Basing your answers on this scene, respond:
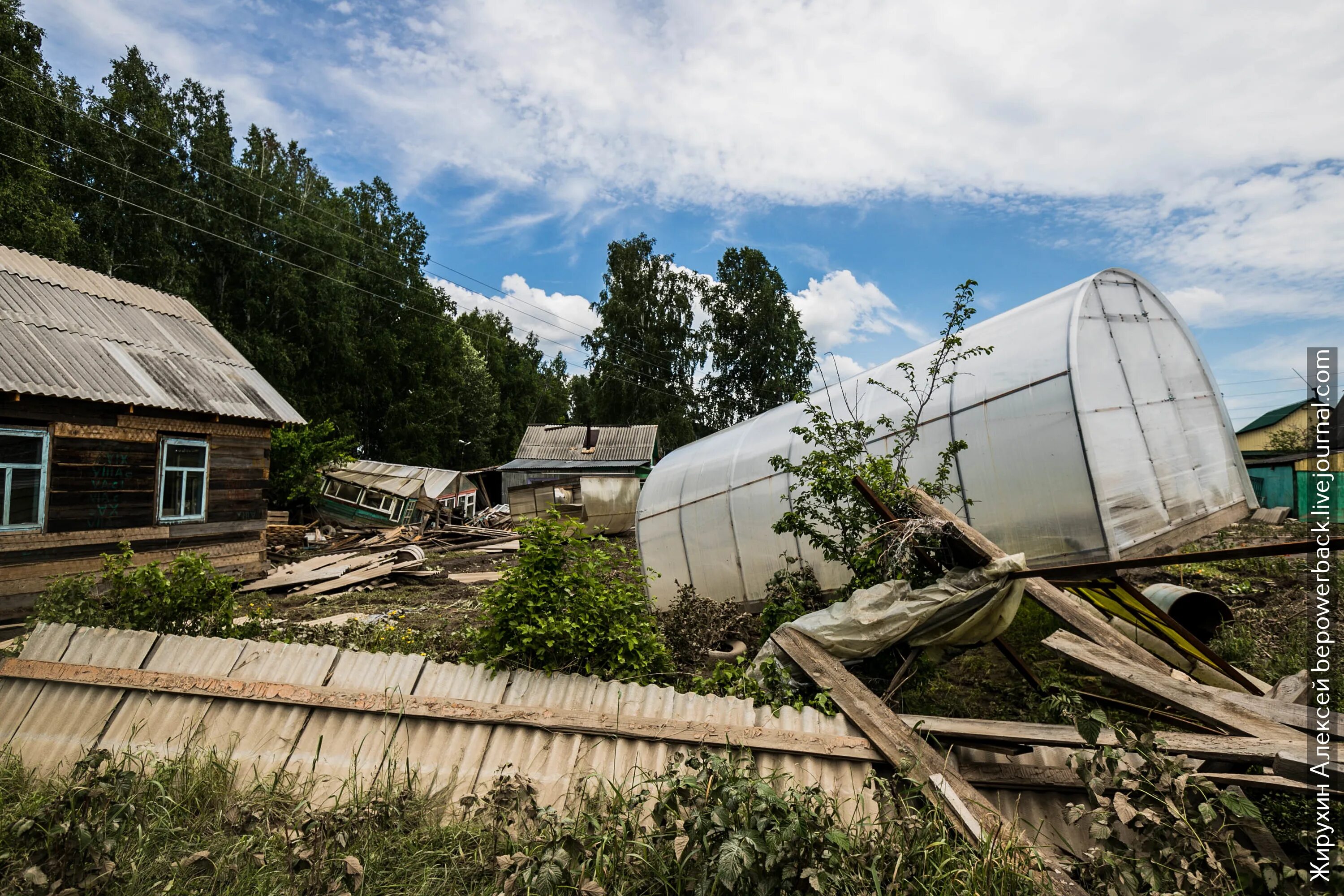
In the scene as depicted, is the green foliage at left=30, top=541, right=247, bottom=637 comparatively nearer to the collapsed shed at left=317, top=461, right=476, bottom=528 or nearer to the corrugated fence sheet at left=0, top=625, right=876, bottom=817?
the corrugated fence sheet at left=0, top=625, right=876, bottom=817

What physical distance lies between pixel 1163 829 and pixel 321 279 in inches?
1410

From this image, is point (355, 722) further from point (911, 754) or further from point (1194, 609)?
point (1194, 609)

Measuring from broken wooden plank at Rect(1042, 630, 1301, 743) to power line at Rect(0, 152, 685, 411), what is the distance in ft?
93.9

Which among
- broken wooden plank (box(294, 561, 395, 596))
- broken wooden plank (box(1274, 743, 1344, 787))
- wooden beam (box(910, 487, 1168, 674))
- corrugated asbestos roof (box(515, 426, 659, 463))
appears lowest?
broken wooden plank (box(294, 561, 395, 596))

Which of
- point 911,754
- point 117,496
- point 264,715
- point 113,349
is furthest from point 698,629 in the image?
point 113,349

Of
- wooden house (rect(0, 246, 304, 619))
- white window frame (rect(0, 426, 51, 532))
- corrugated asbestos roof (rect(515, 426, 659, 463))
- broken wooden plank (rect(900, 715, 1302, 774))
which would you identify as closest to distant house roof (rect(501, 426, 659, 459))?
corrugated asbestos roof (rect(515, 426, 659, 463))

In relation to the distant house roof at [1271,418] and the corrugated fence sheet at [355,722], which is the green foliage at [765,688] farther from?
the distant house roof at [1271,418]

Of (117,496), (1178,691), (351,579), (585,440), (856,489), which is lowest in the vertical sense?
(351,579)

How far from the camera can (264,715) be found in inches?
180

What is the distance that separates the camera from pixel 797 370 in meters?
36.5

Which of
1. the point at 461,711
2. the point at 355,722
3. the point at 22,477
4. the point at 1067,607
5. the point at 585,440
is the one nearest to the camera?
the point at 1067,607

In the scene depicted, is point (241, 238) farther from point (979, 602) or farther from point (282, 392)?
point (979, 602)

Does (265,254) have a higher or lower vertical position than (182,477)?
higher

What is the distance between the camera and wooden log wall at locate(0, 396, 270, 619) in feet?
30.0
